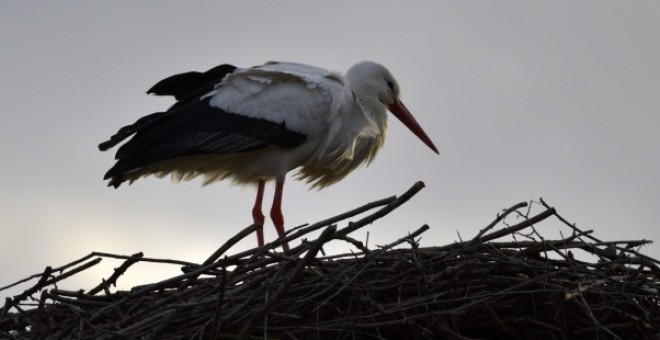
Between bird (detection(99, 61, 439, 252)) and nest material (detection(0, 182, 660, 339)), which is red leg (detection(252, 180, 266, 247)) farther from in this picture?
nest material (detection(0, 182, 660, 339))

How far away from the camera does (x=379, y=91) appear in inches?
276

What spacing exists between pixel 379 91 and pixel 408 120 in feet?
1.29

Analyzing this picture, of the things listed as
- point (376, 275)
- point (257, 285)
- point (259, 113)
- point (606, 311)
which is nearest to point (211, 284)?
point (257, 285)

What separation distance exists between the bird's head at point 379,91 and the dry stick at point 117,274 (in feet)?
8.36

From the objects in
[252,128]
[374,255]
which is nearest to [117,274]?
[374,255]

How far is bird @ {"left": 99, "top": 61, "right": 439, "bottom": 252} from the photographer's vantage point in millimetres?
6324

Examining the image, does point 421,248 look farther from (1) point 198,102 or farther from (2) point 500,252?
(1) point 198,102

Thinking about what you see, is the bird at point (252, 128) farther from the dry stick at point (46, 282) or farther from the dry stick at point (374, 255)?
the dry stick at point (374, 255)

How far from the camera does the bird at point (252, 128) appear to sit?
6324mm

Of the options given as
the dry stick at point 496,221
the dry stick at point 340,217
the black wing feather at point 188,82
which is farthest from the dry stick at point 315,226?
the black wing feather at point 188,82

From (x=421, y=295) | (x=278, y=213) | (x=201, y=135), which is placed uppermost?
(x=201, y=135)

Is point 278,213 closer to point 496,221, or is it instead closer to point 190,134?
point 190,134

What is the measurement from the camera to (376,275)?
4.41 meters

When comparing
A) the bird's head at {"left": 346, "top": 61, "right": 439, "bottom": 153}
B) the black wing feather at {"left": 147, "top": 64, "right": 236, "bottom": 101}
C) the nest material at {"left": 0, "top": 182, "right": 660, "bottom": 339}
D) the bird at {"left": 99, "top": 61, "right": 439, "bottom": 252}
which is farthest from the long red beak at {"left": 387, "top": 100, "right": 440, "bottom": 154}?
the nest material at {"left": 0, "top": 182, "right": 660, "bottom": 339}
